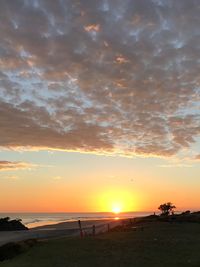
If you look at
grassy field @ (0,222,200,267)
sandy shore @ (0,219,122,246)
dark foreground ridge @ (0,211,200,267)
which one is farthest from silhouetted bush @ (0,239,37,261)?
sandy shore @ (0,219,122,246)

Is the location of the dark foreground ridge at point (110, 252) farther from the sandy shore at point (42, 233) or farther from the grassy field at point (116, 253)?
the sandy shore at point (42, 233)

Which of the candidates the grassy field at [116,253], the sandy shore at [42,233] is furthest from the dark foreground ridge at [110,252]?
the sandy shore at [42,233]

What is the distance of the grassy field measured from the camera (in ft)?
79.4

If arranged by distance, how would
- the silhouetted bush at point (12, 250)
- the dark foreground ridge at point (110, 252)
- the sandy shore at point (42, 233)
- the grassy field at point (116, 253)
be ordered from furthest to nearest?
the sandy shore at point (42, 233) → the silhouetted bush at point (12, 250) → the dark foreground ridge at point (110, 252) → the grassy field at point (116, 253)

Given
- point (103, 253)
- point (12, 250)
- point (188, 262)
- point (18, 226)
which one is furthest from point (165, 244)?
point (18, 226)

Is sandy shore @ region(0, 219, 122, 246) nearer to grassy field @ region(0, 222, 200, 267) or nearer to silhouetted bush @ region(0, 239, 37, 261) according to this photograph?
silhouetted bush @ region(0, 239, 37, 261)

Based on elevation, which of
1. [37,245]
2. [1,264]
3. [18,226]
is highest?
[18,226]

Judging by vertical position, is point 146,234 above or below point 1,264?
above

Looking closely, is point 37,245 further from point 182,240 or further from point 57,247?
point 182,240

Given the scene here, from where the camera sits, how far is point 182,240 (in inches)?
1331

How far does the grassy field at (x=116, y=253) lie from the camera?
2420cm

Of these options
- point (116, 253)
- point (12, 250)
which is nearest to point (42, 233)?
point (12, 250)

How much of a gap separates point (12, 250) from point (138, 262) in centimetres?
943

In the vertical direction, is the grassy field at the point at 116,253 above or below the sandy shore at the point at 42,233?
below
